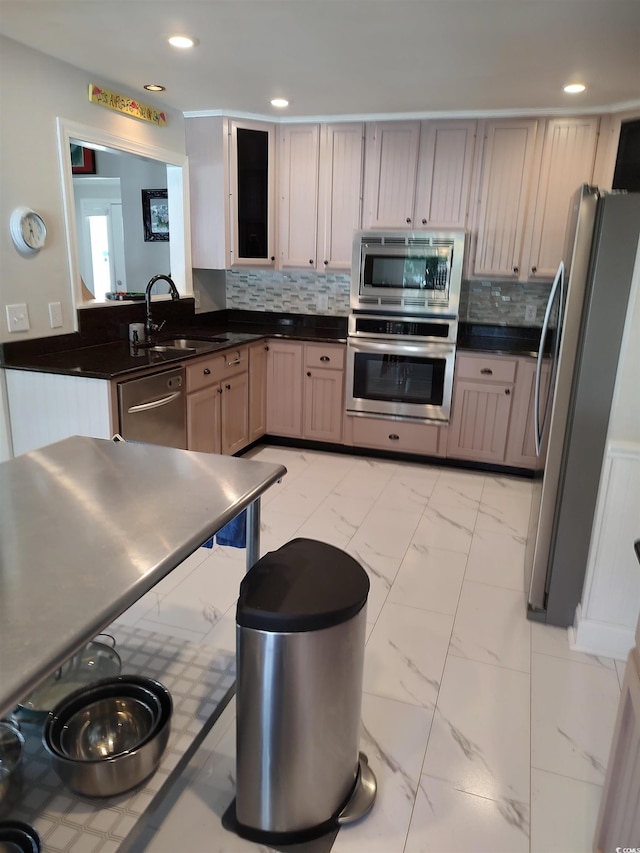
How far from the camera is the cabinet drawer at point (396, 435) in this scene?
14.0 ft

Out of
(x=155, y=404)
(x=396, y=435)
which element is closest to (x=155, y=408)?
(x=155, y=404)

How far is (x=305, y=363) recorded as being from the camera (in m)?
4.40

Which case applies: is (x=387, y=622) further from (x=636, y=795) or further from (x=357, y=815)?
(x=636, y=795)

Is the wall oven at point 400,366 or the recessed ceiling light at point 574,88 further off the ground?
the recessed ceiling light at point 574,88

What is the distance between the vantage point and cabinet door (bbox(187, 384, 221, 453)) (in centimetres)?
356

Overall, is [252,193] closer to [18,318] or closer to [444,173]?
[444,173]

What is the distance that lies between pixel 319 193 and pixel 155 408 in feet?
7.09

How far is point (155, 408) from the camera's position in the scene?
316 centimetres

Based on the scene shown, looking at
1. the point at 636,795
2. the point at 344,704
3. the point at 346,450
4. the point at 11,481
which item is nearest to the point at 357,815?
the point at 344,704

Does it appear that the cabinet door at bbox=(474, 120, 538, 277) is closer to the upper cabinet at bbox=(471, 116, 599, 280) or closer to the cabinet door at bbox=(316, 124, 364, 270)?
the upper cabinet at bbox=(471, 116, 599, 280)

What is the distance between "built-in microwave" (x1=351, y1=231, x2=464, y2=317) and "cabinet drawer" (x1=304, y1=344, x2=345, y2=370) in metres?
0.35

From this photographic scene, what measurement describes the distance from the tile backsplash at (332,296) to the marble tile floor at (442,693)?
159 cm

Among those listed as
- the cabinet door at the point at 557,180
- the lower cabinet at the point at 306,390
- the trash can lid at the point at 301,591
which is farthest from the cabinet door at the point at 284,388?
the trash can lid at the point at 301,591

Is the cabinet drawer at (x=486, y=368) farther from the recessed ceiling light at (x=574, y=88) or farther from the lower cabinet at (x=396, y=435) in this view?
the recessed ceiling light at (x=574, y=88)
